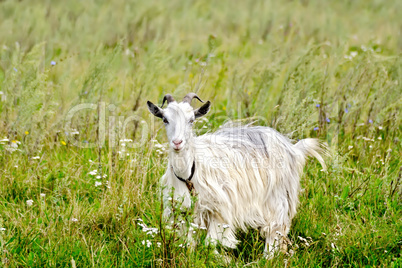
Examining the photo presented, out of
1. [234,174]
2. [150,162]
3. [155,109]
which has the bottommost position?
[150,162]

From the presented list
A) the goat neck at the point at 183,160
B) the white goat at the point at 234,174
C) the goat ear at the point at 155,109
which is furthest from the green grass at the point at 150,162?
the goat ear at the point at 155,109

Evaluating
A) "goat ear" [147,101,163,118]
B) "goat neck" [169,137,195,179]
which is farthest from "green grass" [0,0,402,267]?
"goat ear" [147,101,163,118]

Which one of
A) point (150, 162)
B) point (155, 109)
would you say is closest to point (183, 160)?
point (155, 109)

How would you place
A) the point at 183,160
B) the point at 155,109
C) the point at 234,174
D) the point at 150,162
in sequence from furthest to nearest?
1. the point at 150,162
2. the point at 234,174
3. the point at 155,109
4. the point at 183,160

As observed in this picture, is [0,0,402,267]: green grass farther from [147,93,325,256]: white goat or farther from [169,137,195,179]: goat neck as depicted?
[169,137,195,179]: goat neck

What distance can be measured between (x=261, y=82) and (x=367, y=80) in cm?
135

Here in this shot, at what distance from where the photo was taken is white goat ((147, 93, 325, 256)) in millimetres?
3598

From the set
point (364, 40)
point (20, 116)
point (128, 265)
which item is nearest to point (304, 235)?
point (128, 265)

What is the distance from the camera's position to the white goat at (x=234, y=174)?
3.60 metres

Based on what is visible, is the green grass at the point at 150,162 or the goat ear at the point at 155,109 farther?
the goat ear at the point at 155,109

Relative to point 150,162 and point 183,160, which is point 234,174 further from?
point 150,162

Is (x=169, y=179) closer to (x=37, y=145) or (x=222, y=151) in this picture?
(x=222, y=151)

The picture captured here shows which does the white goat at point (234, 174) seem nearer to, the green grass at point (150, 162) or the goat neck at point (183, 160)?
the goat neck at point (183, 160)

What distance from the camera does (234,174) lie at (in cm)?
388
